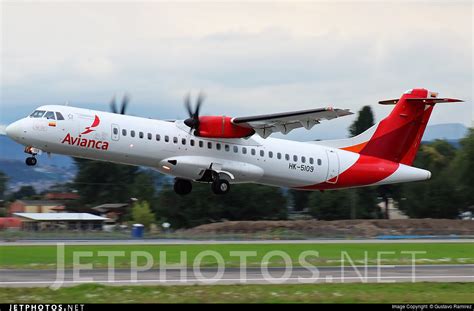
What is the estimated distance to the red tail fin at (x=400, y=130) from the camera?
38938 millimetres

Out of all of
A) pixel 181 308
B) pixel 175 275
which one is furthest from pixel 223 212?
pixel 181 308

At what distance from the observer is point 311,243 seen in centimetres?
3559

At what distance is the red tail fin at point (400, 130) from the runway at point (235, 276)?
14.8 meters

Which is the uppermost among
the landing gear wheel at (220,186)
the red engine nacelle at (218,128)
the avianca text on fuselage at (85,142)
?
the red engine nacelle at (218,128)

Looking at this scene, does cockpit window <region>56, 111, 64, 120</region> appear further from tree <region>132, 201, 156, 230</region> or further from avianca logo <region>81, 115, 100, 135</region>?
tree <region>132, 201, 156, 230</region>

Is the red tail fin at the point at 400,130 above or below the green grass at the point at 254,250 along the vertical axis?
above

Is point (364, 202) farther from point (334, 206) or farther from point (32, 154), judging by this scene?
point (32, 154)

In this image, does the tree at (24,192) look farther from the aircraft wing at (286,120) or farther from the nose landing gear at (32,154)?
the nose landing gear at (32,154)

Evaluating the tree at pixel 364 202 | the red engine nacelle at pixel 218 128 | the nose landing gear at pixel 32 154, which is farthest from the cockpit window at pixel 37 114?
the tree at pixel 364 202

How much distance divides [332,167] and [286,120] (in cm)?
415

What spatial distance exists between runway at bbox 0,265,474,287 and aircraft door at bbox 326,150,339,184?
1312cm

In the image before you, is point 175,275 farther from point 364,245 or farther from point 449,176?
point 449,176

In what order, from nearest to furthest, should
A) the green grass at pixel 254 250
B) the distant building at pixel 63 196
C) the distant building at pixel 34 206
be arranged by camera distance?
1. the green grass at pixel 254 250
2. the distant building at pixel 63 196
3. the distant building at pixel 34 206

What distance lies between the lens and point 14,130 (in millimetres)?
31312
